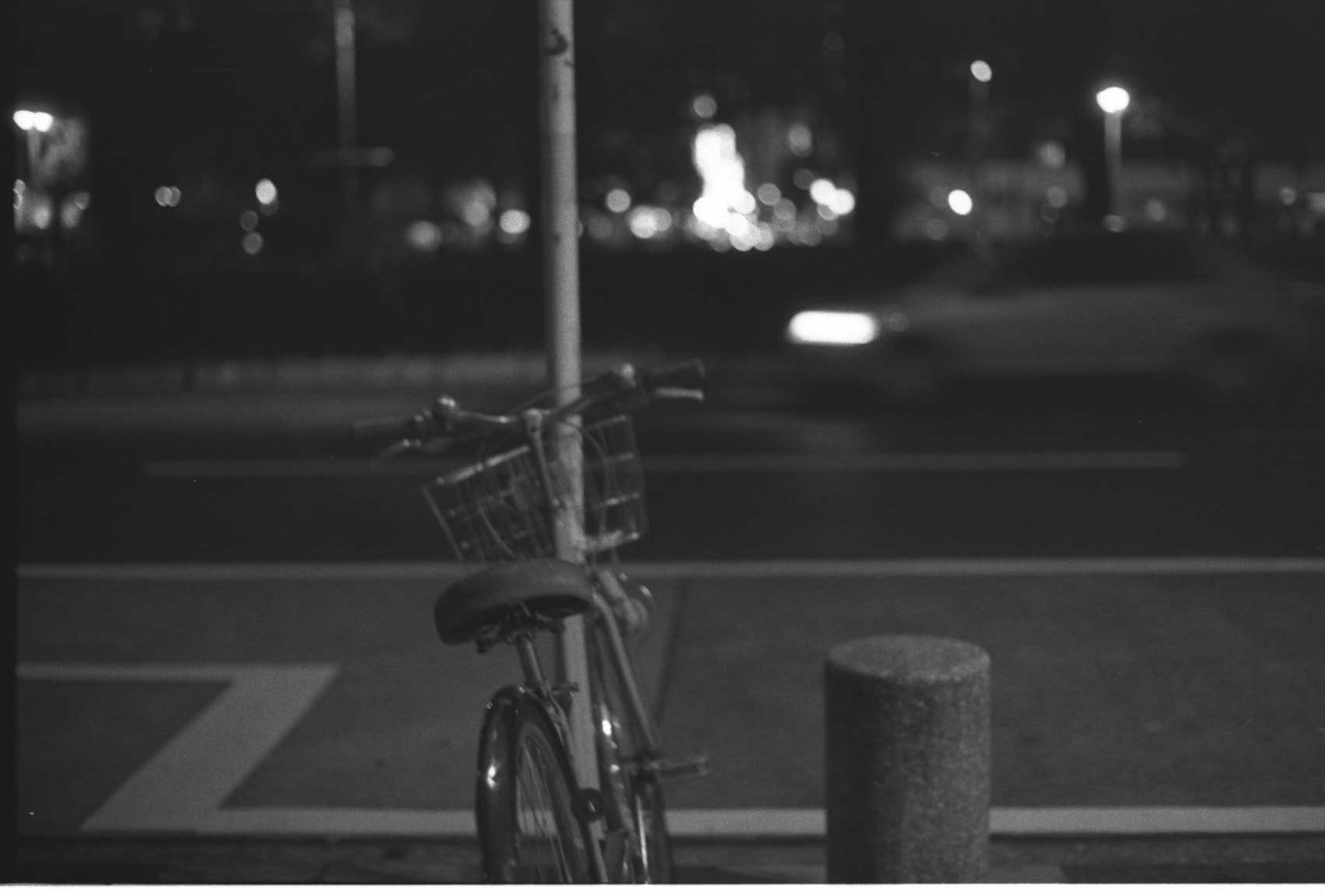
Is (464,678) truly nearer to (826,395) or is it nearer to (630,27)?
(826,395)

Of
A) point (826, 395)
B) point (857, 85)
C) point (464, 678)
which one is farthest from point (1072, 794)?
point (857, 85)

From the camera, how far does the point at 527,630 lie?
295cm

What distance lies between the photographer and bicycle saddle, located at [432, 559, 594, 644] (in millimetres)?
2857

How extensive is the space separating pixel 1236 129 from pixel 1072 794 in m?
15.2

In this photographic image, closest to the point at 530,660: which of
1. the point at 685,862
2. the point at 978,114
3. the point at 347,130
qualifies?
the point at 685,862

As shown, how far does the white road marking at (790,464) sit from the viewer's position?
37.0 ft

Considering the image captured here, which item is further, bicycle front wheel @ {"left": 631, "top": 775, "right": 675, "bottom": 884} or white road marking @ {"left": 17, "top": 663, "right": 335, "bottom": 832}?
white road marking @ {"left": 17, "top": 663, "right": 335, "bottom": 832}

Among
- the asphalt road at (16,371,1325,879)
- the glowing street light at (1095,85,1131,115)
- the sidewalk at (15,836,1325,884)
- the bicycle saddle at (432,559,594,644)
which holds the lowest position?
the sidewalk at (15,836,1325,884)

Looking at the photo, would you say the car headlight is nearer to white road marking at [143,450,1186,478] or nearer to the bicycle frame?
white road marking at [143,450,1186,478]

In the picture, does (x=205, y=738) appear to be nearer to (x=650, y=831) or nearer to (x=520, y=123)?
(x=650, y=831)

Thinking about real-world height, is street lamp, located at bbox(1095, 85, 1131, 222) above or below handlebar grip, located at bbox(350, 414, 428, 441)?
above

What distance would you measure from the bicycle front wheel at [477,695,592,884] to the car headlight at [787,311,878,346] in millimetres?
11126

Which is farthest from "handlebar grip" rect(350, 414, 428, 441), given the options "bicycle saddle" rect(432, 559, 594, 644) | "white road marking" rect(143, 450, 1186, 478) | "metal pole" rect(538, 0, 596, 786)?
"white road marking" rect(143, 450, 1186, 478)

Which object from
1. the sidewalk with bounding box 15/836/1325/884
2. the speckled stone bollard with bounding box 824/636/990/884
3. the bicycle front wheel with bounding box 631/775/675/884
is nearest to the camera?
the bicycle front wheel with bounding box 631/775/675/884
